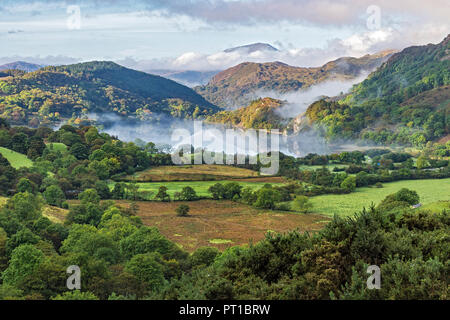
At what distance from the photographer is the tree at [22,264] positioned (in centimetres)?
1509

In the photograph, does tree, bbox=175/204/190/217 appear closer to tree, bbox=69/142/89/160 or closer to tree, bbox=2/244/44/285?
tree, bbox=2/244/44/285

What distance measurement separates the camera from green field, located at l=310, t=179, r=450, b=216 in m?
36.4

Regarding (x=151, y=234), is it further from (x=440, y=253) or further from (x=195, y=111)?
(x=195, y=111)

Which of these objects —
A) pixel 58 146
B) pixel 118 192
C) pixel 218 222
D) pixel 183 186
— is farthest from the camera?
pixel 58 146

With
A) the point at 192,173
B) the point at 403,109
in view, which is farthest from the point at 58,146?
the point at 403,109

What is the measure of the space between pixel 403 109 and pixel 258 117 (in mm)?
47838

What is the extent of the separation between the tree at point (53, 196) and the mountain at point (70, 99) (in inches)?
2792

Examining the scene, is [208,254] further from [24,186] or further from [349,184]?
[349,184]

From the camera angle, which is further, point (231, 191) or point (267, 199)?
point (231, 191)

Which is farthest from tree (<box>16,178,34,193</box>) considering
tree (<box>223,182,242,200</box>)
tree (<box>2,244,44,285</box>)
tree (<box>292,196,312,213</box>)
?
tree (<box>292,196,312,213</box>)

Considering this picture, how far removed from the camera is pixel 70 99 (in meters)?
143

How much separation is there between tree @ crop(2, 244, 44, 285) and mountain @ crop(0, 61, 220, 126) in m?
91.5

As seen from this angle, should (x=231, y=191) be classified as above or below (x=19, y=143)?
below

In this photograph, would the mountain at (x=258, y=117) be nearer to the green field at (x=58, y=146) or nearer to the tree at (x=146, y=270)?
the green field at (x=58, y=146)
